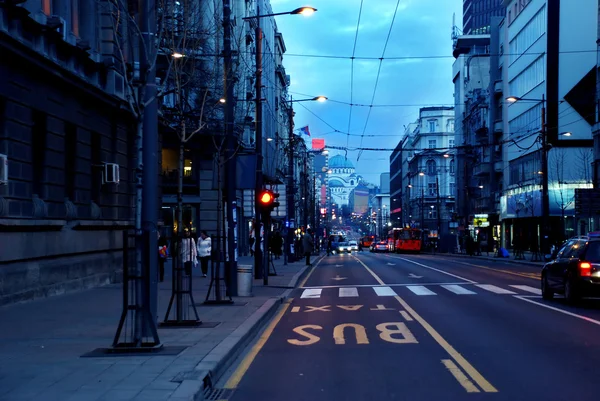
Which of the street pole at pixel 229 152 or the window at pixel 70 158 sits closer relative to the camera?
the street pole at pixel 229 152

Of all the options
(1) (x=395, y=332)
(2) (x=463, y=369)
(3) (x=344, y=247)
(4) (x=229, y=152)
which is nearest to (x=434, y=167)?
(3) (x=344, y=247)

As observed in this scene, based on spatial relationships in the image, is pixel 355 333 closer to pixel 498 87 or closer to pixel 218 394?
pixel 218 394

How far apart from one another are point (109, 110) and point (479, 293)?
12.8 meters

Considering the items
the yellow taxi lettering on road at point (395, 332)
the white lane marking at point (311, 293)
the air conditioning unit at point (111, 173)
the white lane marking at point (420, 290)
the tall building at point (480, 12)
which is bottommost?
the white lane marking at point (311, 293)

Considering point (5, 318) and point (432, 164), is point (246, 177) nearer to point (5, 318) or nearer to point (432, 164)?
point (5, 318)

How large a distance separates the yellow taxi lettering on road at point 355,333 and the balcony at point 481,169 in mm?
67444

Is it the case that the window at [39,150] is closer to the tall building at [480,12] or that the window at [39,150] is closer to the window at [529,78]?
the window at [529,78]

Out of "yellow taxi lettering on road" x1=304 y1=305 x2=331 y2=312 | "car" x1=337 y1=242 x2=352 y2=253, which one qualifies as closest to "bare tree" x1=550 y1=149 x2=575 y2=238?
"car" x1=337 y1=242 x2=352 y2=253

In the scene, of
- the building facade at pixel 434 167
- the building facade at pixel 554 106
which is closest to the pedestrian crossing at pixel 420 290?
the building facade at pixel 554 106

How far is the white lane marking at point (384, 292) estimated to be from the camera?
21.2m

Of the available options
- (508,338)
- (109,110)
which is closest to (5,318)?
(508,338)

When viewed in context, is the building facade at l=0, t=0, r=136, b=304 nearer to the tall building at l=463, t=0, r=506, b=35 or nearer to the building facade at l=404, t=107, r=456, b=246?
the building facade at l=404, t=107, r=456, b=246

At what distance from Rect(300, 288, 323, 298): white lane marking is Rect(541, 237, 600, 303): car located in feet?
21.1

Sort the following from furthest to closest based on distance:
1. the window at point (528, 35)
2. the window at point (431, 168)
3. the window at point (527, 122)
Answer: the window at point (431, 168) < the window at point (527, 122) < the window at point (528, 35)
